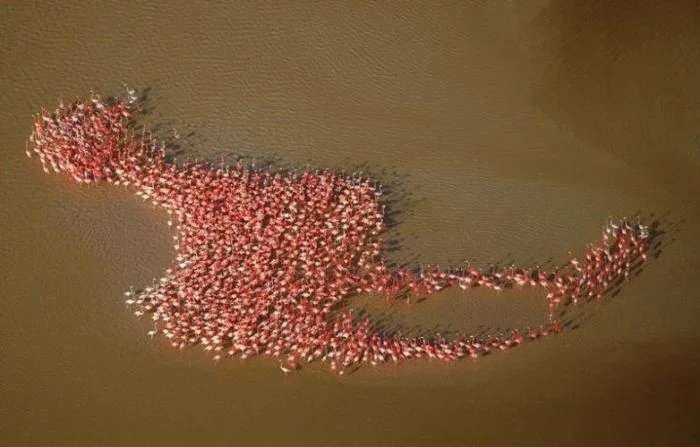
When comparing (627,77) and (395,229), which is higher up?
(627,77)

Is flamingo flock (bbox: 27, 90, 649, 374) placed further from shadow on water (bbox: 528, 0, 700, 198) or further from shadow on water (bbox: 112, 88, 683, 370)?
shadow on water (bbox: 528, 0, 700, 198)

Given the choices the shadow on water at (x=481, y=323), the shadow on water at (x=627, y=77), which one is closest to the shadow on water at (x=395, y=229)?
the shadow on water at (x=481, y=323)

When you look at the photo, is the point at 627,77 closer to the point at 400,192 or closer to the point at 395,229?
the point at 400,192

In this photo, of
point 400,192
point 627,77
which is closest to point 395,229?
point 400,192

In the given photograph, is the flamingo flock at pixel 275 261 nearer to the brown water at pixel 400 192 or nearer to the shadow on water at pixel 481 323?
the shadow on water at pixel 481 323

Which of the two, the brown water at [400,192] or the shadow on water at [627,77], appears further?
the shadow on water at [627,77]

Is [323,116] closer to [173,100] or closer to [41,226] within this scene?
[173,100]

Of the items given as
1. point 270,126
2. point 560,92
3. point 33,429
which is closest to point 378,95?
point 270,126
